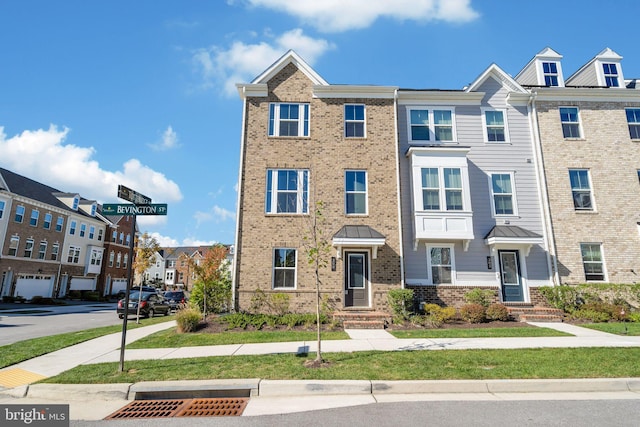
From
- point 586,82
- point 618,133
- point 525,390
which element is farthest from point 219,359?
point 586,82

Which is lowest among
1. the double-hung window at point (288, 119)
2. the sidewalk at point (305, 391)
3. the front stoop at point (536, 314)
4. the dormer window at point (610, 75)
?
the sidewalk at point (305, 391)

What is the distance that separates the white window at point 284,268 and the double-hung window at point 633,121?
17653 mm

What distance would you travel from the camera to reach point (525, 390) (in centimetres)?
575

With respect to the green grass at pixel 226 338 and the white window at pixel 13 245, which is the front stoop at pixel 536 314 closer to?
the green grass at pixel 226 338

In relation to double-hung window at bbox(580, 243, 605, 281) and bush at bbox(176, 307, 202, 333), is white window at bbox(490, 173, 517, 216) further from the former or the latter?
bush at bbox(176, 307, 202, 333)

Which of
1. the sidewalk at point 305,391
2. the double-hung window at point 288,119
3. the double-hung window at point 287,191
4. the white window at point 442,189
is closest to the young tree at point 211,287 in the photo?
the double-hung window at point 287,191

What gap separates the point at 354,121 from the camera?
15430 mm

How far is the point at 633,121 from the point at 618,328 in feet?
37.9

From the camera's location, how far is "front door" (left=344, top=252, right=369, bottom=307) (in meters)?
13.8

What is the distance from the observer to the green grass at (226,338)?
953 cm

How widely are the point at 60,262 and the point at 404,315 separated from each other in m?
39.7

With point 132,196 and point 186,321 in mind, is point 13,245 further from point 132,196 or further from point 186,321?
point 132,196

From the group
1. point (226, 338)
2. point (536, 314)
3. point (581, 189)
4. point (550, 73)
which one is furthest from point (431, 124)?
point (226, 338)

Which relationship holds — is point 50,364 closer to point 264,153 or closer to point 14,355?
point 14,355
